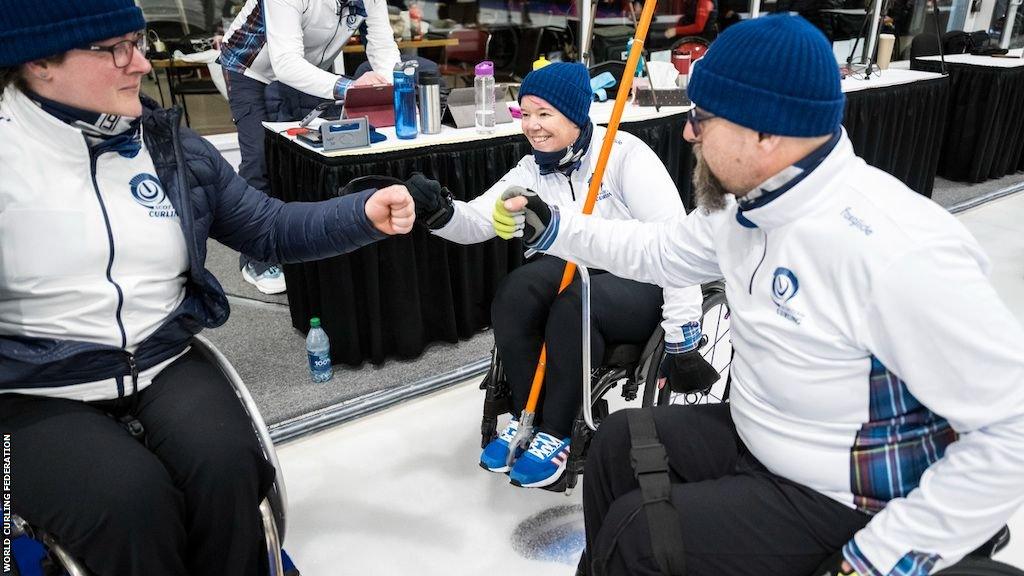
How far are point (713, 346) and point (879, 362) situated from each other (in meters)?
1.54

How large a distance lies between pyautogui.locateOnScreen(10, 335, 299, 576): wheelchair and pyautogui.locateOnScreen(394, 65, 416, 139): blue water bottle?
1326 mm

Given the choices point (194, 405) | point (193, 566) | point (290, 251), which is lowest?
point (193, 566)

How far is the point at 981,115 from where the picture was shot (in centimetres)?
508

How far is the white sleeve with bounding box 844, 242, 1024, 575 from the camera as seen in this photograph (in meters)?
0.96

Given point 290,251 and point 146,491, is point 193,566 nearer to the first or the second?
point 146,491

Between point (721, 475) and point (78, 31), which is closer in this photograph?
point (78, 31)

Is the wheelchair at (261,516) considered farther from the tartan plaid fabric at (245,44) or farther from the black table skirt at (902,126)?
the black table skirt at (902,126)

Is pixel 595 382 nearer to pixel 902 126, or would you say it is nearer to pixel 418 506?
pixel 418 506

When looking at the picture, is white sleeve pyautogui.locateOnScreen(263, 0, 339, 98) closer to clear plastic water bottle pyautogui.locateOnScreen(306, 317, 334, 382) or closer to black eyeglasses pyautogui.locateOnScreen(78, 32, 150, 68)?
clear plastic water bottle pyautogui.locateOnScreen(306, 317, 334, 382)

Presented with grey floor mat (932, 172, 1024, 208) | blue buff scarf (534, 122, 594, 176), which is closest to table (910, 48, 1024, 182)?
grey floor mat (932, 172, 1024, 208)

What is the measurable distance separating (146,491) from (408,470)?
3.59 feet

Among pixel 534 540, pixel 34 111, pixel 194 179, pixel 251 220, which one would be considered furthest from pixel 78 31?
pixel 534 540

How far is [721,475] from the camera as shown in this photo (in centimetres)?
134

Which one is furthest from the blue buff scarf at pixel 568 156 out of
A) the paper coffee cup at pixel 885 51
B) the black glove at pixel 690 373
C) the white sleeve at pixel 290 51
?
the paper coffee cup at pixel 885 51
